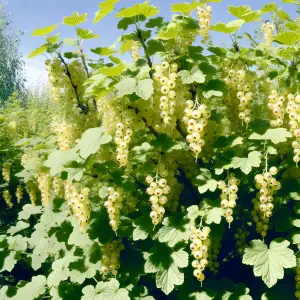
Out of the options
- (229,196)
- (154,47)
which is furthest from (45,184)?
(229,196)

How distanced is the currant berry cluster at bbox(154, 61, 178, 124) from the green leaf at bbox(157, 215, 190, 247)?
73 cm

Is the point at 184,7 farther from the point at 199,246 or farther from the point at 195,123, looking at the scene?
the point at 199,246

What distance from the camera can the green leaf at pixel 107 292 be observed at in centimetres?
250

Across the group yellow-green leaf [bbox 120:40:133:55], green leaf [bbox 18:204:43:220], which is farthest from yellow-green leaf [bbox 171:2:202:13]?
green leaf [bbox 18:204:43:220]

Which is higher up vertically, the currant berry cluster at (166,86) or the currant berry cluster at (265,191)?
the currant berry cluster at (166,86)

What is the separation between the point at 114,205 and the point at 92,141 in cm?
51

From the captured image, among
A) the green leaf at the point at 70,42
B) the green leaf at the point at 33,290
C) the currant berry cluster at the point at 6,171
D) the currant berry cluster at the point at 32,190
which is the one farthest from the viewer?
the currant berry cluster at the point at 6,171

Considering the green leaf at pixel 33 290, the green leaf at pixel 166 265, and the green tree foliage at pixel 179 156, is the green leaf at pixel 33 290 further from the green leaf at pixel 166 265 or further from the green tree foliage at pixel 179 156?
the green leaf at pixel 166 265

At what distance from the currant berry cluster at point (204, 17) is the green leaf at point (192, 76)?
1.17 ft

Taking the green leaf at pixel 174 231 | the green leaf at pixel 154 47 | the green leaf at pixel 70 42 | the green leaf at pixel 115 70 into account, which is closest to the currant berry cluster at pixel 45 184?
the green leaf at pixel 70 42

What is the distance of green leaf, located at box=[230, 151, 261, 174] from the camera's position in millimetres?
2207

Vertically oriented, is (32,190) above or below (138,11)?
below

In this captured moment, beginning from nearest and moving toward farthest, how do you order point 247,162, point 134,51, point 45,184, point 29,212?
point 247,162 < point 134,51 < point 45,184 < point 29,212

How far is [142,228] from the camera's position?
8.24 feet
